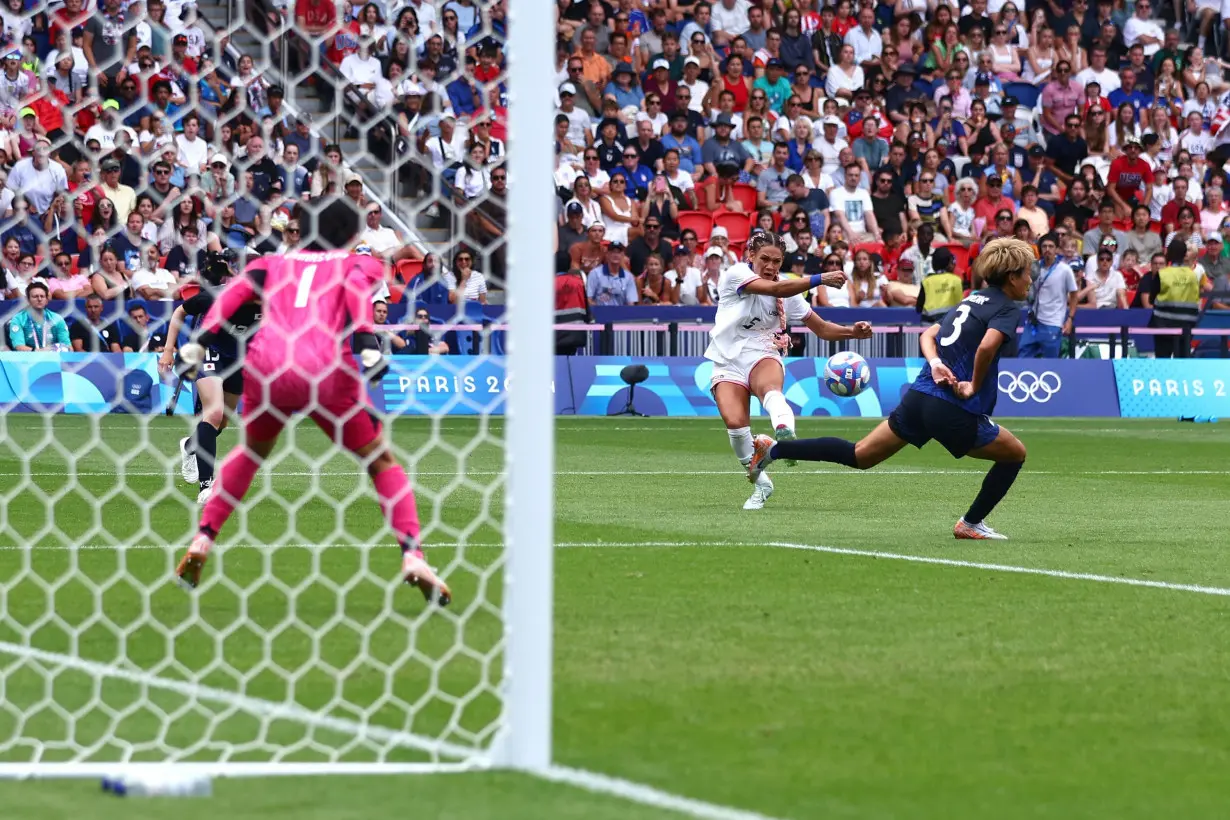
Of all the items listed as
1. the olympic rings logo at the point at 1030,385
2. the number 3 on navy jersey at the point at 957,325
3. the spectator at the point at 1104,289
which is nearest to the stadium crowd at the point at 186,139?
the number 3 on navy jersey at the point at 957,325

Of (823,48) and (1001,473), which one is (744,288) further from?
(823,48)

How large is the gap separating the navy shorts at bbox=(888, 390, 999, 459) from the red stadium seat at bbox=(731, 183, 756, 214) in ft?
54.4

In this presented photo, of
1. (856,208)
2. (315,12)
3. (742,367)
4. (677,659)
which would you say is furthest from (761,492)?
(856,208)

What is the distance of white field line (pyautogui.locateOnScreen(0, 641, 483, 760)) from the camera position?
16.7 feet

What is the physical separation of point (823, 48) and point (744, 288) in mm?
18168

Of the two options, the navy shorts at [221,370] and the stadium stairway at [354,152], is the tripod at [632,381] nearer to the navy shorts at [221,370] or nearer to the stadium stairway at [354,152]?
the stadium stairway at [354,152]

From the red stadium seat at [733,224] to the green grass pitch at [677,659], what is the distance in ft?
49.1

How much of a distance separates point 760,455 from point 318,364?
16.9 ft

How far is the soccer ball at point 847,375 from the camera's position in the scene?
15.1 m

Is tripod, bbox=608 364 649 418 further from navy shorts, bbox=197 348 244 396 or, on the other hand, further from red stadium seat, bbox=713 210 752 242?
navy shorts, bbox=197 348 244 396

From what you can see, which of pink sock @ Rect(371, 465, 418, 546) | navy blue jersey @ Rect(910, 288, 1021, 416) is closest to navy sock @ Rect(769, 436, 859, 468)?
navy blue jersey @ Rect(910, 288, 1021, 416)

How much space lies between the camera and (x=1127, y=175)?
2981 cm

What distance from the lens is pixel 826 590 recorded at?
27.8 ft

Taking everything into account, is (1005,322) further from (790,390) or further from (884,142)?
(884,142)
